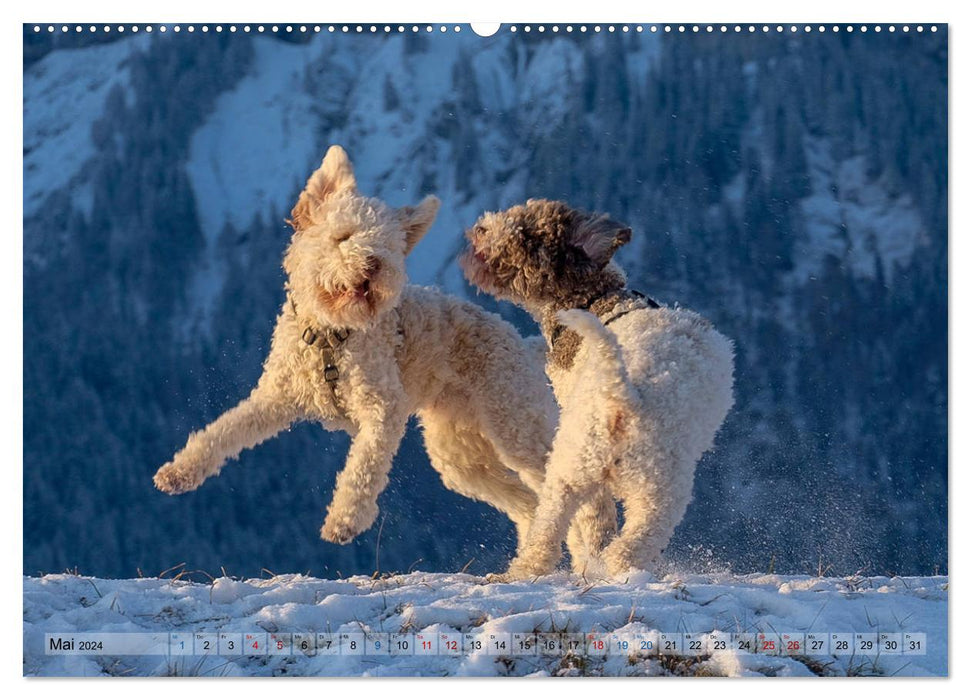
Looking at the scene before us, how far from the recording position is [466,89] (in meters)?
10.7

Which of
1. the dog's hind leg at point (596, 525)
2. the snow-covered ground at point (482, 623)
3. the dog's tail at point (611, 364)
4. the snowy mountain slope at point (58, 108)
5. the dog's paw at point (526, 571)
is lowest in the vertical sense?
the snow-covered ground at point (482, 623)

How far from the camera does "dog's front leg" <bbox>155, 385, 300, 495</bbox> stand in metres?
6.61

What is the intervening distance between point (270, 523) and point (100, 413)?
5917mm

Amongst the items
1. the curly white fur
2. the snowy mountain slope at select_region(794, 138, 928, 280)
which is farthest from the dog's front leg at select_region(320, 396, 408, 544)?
the snowy mountain slope at select_region(794, 138, 928, 280)

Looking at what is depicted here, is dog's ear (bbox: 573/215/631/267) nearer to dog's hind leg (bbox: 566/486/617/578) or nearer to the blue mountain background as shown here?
the blue mountain background

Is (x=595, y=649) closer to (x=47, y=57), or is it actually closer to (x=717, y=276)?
(x=47, y=57)

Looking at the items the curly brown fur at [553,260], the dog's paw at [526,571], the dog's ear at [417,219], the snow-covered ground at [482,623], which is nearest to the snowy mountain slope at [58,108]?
the dog's ear at [417,219]

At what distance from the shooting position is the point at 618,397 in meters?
5.77

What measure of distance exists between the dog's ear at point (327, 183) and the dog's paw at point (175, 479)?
1.62 metres

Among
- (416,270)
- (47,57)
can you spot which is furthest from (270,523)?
(47,57)

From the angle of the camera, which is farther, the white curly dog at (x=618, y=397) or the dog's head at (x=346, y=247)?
the dog's head at (x=346, y=247)

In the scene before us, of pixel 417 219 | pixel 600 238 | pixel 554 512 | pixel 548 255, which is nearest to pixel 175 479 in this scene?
pixel 417 219

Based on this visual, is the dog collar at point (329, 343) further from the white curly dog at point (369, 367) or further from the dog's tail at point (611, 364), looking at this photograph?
the dog's tail at point (611, 364)

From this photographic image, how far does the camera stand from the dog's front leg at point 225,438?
661 centimetres
